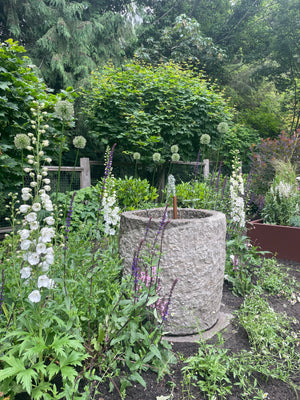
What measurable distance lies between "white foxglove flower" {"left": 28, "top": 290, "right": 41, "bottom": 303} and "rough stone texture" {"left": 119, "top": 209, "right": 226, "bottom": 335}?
42.0 inches

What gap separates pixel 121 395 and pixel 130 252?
110 centimetres

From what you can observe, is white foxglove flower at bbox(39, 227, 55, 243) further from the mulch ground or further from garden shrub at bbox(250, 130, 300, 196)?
garden shrub at bbox(250, 130, 300, 196)

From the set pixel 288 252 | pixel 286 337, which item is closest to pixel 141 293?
pixel 286 337

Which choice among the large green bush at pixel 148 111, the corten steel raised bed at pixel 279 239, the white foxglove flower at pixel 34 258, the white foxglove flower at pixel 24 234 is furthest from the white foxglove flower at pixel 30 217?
the large green bush at pixel 148 111

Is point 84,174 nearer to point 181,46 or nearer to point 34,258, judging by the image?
point 34,258

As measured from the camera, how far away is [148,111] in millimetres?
8180

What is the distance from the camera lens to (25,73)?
443cm

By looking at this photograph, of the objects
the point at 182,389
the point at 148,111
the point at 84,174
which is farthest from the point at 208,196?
the point at 148,111

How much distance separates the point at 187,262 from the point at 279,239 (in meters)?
2.65

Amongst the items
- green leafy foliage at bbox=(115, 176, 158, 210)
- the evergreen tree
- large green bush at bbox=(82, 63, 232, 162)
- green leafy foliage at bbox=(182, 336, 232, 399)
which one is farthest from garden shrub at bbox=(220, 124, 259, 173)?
green leafy foliage at bbox=(182, 336, 232, 399)

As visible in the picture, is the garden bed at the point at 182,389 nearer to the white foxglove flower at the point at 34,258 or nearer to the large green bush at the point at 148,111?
the white foxglove flower at the point at 34,258

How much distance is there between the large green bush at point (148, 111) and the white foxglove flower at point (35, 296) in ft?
19.4

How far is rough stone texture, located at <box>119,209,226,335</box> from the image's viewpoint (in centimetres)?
246

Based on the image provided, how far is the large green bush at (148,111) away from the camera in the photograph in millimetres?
7531
